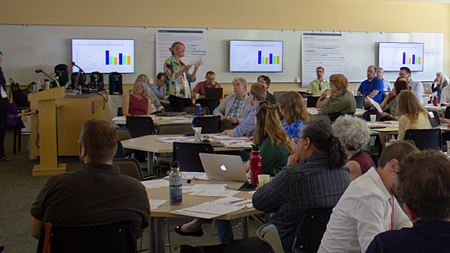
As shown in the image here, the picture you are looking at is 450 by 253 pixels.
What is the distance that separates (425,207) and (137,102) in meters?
5.97

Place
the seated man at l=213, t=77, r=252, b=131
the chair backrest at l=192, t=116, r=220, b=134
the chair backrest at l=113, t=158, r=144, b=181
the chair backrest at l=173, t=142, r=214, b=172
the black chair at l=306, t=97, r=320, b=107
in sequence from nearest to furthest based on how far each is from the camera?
the chair backrest at l=113, t=158, r=144, b=181 < the chair backrest at l=173, t=142, r=214, b=172 < the chair backrest at l=192, t=116, r=220, b=134 < the seated man at l=213, t=77, r=252, b=131 < the black chair at l=306, t=97, r=320, b=107

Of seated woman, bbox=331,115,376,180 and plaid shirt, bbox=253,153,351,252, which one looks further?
seated woman, bbox=331,115,376,180

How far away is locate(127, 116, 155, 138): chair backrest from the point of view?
18.9ft

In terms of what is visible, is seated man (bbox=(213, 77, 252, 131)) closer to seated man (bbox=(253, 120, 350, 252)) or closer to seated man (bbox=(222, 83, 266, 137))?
seated man (bbox=(222, 83, 266, 137))

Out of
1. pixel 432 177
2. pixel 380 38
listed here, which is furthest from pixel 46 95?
pixel 380 38

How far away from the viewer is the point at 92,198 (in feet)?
6.26

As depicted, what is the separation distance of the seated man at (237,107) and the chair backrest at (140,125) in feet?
3.16

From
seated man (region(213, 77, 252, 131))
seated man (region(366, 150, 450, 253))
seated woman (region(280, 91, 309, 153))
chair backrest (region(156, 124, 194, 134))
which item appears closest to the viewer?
seated man (region(366, 150, 450, 253))

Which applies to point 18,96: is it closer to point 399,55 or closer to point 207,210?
point 207,210

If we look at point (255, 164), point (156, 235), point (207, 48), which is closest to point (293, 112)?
point (255, 164)

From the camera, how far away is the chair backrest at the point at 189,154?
3873 millimetres

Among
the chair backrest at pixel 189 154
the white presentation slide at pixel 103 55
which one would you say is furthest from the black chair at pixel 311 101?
the chair backrest at pixel 189 154

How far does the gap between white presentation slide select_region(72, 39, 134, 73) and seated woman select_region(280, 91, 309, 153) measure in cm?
728

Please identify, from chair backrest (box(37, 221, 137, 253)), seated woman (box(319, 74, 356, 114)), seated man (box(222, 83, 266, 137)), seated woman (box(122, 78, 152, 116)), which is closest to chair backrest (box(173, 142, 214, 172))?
seated man (box(222, 83, 266, 137))
